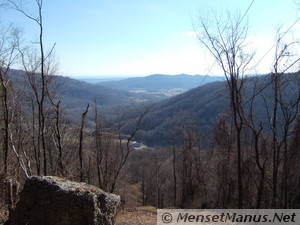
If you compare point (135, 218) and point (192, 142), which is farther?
point (192, 142)

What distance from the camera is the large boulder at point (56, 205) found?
18.9 feet

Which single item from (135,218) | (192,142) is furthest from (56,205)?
(192,142)

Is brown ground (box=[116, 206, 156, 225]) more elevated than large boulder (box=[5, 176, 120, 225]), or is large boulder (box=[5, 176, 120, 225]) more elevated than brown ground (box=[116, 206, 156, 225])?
large boulder (box=[5, 176, 120, 225])

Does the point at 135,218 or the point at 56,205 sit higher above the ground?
the point at 56,205

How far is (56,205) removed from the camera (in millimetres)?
5785

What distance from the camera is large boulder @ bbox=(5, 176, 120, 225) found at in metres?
5.77

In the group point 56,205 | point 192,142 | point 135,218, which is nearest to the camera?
point 56,205

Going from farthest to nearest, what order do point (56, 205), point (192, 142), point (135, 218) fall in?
point (192, 142)
point (135, 218)
point (56, 205)

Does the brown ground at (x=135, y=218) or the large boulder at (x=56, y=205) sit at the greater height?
the large boulder at (x=56, y=205)

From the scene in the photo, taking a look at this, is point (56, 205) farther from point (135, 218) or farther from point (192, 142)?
point (192, 142)

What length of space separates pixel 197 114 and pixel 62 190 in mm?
59446

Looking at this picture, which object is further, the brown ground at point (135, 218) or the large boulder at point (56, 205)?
the brown ground at point (135, 218)

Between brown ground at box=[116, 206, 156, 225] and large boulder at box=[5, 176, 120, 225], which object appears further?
brown ground at box=[116, 206, 156, 225]

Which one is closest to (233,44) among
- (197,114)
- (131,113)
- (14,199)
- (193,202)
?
(131,113)
